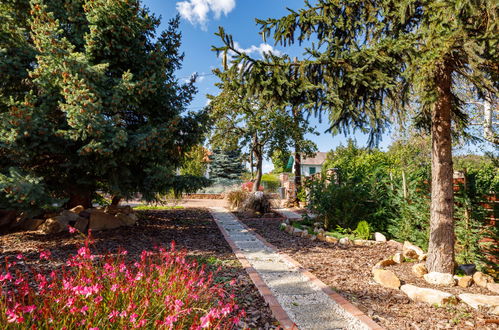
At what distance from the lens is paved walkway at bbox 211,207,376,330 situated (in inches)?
105

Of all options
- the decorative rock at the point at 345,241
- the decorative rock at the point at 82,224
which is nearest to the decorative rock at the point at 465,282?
the decorative rock at the point at 345,241

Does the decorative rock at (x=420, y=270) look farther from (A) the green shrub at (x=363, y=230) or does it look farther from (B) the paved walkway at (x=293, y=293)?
(A) the green shrub at (x=363, y=230)

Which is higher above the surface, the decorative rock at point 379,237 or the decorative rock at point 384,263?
the decorative rock at point 379,237

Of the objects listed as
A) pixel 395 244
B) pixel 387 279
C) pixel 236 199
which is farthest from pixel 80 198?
pixel 395 244

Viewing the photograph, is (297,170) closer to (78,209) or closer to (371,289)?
(78,209)

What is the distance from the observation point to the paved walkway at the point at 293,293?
105 inches

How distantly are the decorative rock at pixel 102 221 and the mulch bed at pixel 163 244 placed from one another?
10.5 inches

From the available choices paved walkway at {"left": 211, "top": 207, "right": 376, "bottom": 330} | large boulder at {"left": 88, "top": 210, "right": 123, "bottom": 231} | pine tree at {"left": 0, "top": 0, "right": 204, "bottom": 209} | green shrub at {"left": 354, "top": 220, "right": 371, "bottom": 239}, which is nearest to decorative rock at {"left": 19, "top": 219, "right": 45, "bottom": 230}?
pine tree at {"left": 0, "top": 0, "right": 204, "bottom": 209}

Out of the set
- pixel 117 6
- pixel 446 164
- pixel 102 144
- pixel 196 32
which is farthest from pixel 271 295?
pixel 196 32

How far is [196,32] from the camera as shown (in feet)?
30.1

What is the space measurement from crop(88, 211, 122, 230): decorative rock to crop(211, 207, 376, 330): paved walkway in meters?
3.43

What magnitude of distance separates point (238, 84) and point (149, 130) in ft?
8.69

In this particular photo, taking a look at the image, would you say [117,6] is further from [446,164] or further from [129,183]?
[446,164]

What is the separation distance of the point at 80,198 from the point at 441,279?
8.22 metres
